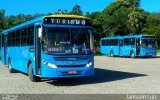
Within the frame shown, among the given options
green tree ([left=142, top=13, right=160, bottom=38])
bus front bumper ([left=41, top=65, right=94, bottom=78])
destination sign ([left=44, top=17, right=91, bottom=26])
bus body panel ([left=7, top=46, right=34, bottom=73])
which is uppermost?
green tree ([left=142, top=13, right=160, bottom=38])

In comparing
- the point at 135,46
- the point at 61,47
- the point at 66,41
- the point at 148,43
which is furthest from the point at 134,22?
the point at 61,47

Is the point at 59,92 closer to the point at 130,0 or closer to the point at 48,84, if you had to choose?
the point at 48,84

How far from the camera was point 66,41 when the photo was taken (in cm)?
1605

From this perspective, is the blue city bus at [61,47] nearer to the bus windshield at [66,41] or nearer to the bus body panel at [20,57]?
the bus windshield at [66,41]

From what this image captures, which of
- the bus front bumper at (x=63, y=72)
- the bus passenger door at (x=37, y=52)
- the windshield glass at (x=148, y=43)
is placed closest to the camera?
the bus front bumper at (x=63, y=72)

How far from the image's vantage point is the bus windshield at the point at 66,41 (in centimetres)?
1585

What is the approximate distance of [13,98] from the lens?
12.5 meters

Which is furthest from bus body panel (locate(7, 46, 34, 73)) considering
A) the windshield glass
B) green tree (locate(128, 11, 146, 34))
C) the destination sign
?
green tree (locate(128, 11, 146, 34))

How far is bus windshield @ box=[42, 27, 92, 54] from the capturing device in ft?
52.0

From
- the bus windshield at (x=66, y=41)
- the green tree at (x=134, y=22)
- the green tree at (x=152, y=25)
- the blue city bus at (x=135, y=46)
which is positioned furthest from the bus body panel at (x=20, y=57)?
the green tree at (x=152, y=25)

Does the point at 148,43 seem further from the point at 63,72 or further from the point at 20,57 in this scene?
the point at 63,72

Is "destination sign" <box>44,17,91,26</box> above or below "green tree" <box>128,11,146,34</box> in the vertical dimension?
below

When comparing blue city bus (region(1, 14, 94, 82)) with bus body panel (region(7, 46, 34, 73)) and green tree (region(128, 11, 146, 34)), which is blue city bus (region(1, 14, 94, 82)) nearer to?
bus body panel (region(7, 46, 34, 73))

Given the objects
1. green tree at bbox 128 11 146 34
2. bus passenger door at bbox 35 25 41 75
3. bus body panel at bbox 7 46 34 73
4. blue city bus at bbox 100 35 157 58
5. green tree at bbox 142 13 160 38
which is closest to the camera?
bus passenger door at bbox 35 25 41 75
